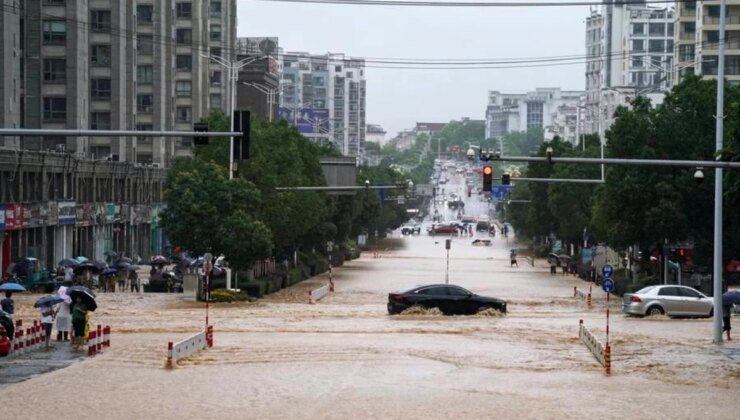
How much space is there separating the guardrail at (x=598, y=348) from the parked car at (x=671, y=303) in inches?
359

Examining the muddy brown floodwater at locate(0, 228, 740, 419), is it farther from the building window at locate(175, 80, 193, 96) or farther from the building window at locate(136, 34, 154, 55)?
the building window at locate(175, 80, 193, 96)

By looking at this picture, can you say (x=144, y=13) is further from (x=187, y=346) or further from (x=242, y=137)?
(x=242, y=137)

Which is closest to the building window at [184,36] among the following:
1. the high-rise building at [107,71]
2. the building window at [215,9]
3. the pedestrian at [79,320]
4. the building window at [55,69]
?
the high-rise building at [107,71]

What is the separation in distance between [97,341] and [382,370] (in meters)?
7.80

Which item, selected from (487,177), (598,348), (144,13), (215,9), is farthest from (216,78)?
(598,348)

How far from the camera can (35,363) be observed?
35.1 m

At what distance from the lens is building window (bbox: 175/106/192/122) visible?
135 meters

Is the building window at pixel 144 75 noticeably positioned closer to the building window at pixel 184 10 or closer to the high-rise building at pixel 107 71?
the high-rise building at pixel 107 71

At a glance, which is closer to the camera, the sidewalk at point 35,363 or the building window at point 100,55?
the sidewalk at point 35,363

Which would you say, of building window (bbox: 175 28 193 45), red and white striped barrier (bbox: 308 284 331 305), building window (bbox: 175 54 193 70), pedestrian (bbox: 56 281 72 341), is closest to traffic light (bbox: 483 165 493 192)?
pedestrian (bbox: 56 281 72 341)

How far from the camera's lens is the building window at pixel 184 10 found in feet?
454

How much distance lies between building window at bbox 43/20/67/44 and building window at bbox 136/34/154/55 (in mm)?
24182

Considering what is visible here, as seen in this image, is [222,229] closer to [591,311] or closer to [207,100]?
[591,311]

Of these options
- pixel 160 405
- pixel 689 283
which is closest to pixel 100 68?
pixel 689 283
